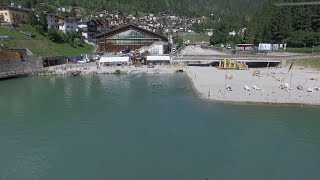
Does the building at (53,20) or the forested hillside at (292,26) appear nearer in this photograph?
the forested hillside at (292,26)

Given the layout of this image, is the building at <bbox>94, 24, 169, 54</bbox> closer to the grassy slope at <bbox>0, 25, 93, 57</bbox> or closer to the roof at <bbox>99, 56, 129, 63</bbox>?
the grassy slope at <bbox>0, 25, 93, 57</bbox>

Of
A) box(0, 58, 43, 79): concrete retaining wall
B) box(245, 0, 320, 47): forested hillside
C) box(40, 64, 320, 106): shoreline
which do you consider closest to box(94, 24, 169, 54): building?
box(40, 64, 320, 106): shoreline

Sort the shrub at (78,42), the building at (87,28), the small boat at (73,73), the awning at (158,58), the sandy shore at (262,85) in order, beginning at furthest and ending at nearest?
the building at (87,28) → the shrub at (78,42) → the awning at (158,58) → the small boat at (73,73) → the sandy shore at (262,85)

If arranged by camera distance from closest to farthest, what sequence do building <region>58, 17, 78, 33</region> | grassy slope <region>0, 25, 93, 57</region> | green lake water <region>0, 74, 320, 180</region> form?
green lake water <region>0, 74, 320, 180</region> < grassy slope <region>0, 25, 93, 57</region> < building <region>58, 17, 78, 33</region>

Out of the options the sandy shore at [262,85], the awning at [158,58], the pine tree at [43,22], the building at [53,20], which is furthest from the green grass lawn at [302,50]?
the building at [53,20]

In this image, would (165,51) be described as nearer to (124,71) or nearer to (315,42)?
(124,71)

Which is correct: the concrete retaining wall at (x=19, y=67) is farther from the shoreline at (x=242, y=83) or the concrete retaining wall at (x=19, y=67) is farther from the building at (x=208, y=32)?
the building at (x=208, y=32)

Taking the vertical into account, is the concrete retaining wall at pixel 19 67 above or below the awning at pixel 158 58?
below
